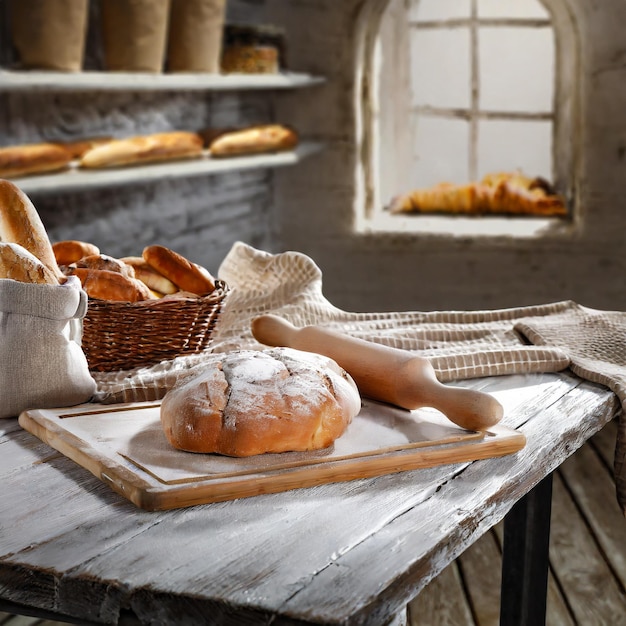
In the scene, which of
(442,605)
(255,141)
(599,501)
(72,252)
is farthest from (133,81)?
(599,501)

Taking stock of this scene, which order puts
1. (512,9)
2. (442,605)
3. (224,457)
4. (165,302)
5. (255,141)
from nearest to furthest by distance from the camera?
(224,457), (165,302), (442,605), (255,141), (512,9)

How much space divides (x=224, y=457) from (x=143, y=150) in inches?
80.5

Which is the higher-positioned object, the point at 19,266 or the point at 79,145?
the point at 79,145

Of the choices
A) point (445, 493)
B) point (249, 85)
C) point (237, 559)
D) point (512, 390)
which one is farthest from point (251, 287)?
point (249, 85)

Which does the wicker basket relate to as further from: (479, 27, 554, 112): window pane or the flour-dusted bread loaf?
(479, 27, 554, 112): window pane

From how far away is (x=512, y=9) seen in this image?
12.3 feet

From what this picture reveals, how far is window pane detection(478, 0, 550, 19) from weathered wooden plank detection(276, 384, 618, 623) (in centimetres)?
288

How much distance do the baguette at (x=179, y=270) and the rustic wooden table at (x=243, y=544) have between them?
40cm

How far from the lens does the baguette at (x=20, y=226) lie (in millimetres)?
1227

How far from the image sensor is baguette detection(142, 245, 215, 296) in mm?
1416

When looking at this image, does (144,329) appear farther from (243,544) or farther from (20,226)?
(243,544)

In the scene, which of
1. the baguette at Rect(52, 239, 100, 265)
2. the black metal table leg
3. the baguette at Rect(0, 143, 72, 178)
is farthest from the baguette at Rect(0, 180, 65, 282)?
the baguette at Rect(0, 143, 72, 178)

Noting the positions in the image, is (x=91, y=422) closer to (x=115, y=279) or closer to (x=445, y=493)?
(x=115, y=279)

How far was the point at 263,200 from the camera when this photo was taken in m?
4.07
